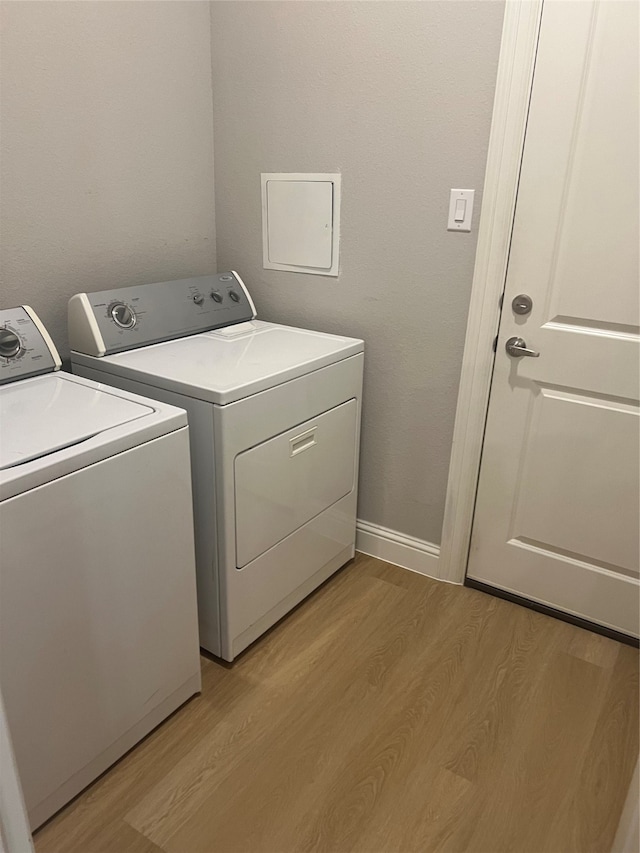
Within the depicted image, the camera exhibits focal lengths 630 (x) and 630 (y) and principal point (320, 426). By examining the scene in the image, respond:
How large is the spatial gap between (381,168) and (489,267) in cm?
47

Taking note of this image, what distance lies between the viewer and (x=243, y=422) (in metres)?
1.64

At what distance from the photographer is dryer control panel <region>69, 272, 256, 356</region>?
1.83 meters

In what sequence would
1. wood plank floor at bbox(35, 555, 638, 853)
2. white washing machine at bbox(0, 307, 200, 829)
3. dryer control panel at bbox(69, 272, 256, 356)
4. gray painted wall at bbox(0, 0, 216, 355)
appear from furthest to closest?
1. dryer control panel at bbox(69, 272, 256, 356)
2. gray painted wall at bbox(0, 0, 216, 355)
3. wood plank floor at bbox(35, 555, 638, 853)
4. white washing machine at bbox(0, 307, 200, 829)

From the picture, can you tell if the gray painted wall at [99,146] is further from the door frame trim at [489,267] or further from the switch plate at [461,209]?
the door frame trim at [489,267]

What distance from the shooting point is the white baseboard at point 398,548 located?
2291 millimetres

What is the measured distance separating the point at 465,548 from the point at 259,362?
39.6 inches

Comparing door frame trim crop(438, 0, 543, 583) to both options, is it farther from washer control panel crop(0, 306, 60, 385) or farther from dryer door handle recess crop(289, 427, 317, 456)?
washer control panel crop(0, 306, 60, 385)

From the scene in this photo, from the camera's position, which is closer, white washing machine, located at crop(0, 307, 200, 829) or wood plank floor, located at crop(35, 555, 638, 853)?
white washing machine, located at crop(0, 307, 200, 829)

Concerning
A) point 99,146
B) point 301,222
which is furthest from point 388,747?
point 99,146

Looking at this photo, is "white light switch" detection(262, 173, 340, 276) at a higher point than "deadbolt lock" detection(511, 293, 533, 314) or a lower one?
higher

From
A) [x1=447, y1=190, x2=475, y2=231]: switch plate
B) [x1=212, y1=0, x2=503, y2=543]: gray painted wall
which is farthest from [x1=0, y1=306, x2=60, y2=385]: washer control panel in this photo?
[x1=447, y1=190, x2=475, y2=231]: switch plate

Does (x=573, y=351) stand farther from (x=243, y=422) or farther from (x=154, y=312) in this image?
(x=154, y=312)

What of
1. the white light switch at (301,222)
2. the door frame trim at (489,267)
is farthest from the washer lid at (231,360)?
the door frame trim at (489,267)

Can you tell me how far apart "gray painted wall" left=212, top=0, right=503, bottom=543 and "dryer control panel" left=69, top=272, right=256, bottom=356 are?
0.19 meters
